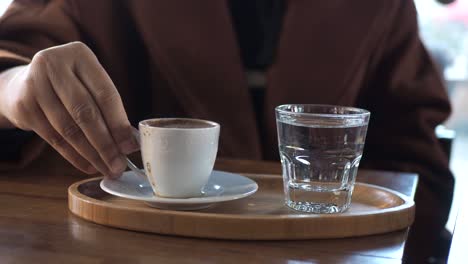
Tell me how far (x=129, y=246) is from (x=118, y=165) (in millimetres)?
161

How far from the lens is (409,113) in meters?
1.16

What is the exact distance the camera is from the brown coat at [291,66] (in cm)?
116

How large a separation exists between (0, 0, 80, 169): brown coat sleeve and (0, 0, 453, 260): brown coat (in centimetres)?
3

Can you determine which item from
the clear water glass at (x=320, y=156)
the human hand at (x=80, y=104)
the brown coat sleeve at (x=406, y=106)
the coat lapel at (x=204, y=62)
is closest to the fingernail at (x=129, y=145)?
the human hand at (x=80, y=104)

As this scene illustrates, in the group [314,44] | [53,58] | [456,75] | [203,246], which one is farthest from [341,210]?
[456,75]

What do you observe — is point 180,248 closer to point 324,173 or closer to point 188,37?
point 324,173

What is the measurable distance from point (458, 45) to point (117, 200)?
230 cm

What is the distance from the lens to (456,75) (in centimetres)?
259

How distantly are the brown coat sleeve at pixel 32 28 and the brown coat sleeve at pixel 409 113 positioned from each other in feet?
1.93

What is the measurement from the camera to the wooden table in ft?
1.72

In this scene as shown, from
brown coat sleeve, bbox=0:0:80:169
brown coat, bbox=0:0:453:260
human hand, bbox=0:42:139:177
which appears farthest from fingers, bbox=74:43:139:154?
brown coat, bbox=0:0:453:260

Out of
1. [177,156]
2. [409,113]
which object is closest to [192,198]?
[177,156]

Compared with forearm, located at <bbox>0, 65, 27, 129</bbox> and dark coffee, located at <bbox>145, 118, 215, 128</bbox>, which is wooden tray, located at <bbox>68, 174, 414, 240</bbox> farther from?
forearm, located at <bbox>0, 65, 27, 129</bbox>

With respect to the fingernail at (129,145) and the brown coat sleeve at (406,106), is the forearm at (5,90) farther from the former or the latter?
the brown coat sleeve at (406,106)
